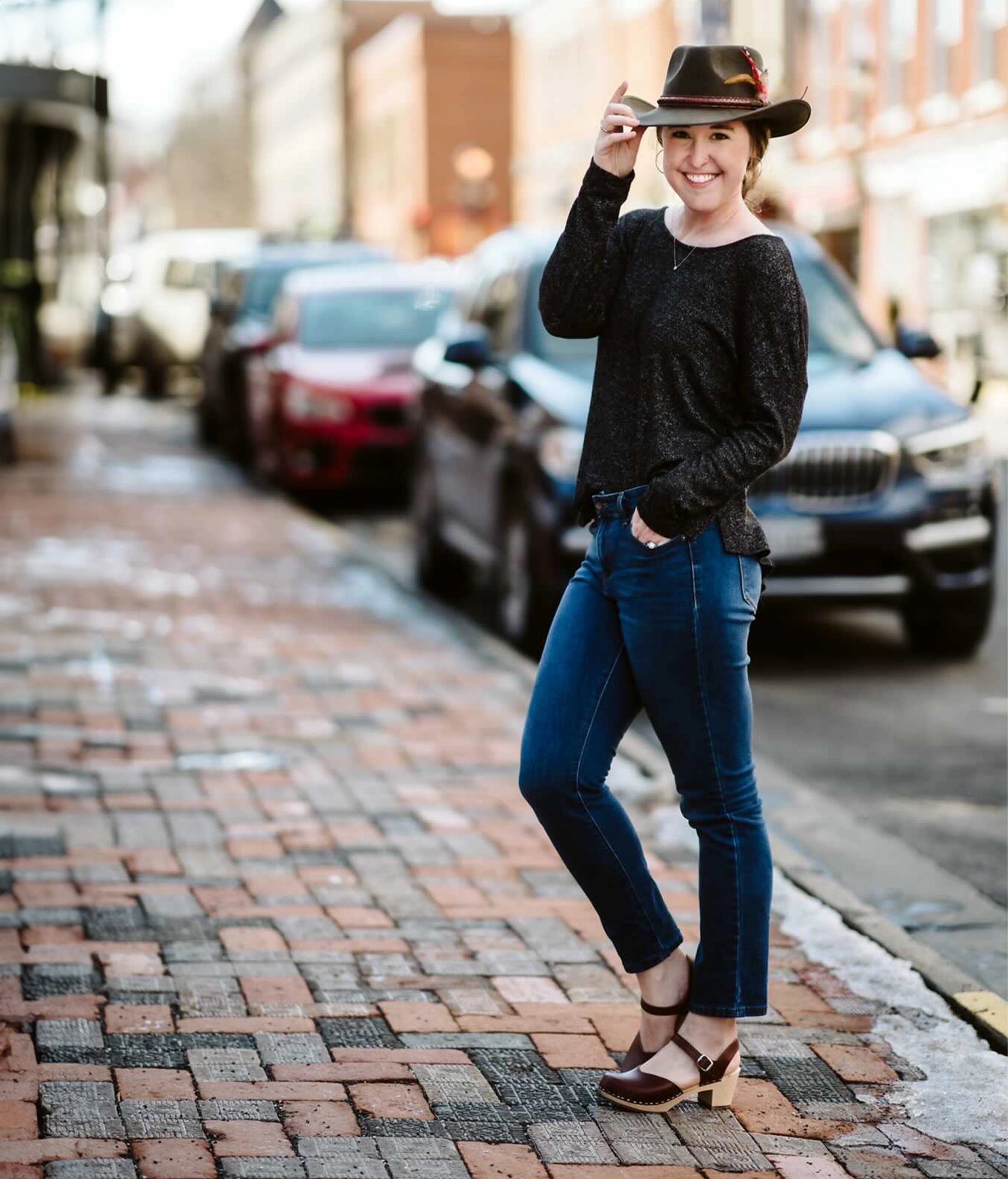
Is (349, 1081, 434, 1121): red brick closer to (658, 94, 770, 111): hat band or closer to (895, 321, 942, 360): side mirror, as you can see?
(658, 94, 770, 111): hat band

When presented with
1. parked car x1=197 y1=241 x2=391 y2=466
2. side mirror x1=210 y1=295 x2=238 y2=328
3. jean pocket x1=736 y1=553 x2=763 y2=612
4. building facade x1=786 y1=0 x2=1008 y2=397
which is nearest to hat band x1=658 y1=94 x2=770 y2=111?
jean pocket x1=736 y1=553 x2=763 y2=612

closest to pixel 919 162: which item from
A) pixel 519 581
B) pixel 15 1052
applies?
pixel 519 581

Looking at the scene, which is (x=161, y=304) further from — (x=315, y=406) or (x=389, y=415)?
(x=389, y=415)

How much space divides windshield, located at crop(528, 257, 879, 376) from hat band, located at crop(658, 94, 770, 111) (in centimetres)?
553

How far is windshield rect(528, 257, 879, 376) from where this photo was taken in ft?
31.1

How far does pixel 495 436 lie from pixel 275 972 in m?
5.17

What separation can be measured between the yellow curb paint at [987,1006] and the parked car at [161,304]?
2046cm

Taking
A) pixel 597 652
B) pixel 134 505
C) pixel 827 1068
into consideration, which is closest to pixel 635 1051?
pixel 827 1068

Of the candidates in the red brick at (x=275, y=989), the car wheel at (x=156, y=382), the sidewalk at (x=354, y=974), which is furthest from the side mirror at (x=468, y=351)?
the car wheel at (x=156, y=382)

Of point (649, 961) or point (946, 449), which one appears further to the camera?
point (946, 449)

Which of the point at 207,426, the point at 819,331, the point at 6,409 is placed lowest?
the point at 207,426

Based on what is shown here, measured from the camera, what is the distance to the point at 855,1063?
414 centimetres

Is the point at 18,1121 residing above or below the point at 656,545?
below

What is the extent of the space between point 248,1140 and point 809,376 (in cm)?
600
